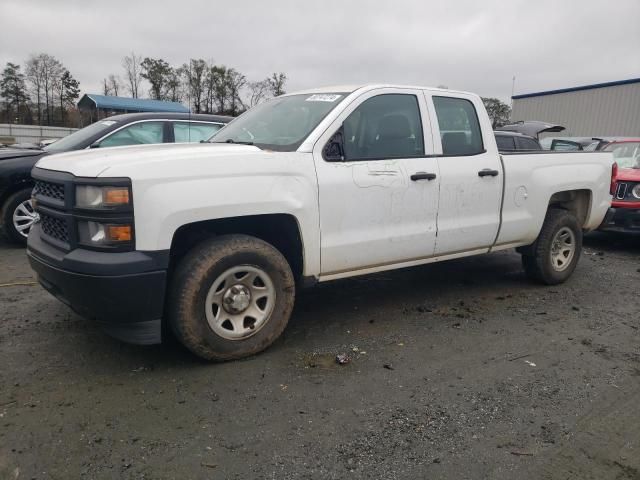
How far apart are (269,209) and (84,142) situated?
4.36 m

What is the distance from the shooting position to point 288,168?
3576 mm

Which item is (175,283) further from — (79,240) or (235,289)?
(79,240)

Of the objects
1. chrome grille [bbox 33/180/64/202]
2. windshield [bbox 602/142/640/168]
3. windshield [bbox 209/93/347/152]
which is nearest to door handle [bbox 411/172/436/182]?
windshield [bbox 209/93/347/152]

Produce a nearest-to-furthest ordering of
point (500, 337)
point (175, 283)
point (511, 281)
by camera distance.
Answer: point (175, 283)
point (500, 337)
point (511, 281)

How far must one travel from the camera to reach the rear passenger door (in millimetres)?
4473

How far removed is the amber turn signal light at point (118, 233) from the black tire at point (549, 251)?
417 cm

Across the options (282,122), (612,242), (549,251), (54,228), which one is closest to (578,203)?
(549,251)

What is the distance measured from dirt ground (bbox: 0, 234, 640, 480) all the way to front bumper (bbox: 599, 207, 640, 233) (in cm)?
328

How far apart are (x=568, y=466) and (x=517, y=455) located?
0.24m

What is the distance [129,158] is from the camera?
10.4 feet

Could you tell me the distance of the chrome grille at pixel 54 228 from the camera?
3272mm

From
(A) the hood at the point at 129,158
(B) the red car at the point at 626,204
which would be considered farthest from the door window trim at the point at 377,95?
(B) the red car at the point at 626,204

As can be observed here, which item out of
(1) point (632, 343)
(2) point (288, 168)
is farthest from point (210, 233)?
(1) point (632, 343)

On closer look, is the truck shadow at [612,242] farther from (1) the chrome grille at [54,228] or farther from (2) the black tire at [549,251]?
(1) the chrome grille at [54,228]
